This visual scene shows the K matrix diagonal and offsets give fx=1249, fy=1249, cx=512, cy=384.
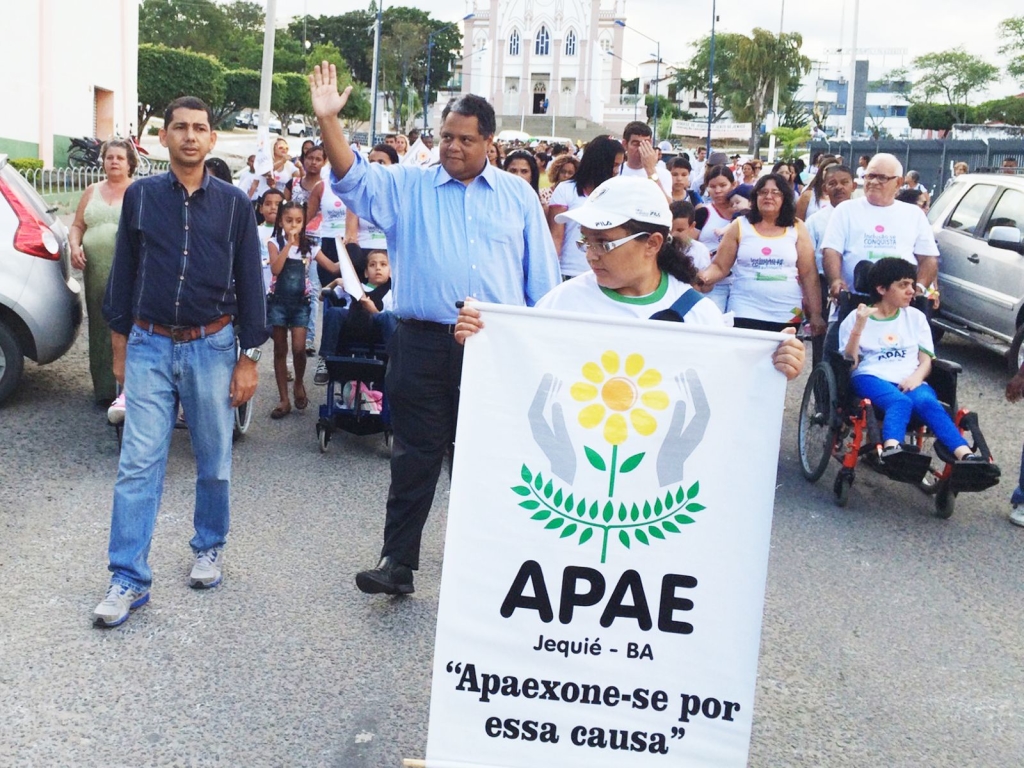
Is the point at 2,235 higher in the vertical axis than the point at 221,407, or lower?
higher

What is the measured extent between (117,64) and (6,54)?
7984 mm

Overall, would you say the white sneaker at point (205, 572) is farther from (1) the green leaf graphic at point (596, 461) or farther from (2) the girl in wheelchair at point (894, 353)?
(2) the girl in wheelchair at point (894, 353)

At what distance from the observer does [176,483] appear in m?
7.38

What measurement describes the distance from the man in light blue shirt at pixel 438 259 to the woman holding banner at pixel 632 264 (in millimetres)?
1143

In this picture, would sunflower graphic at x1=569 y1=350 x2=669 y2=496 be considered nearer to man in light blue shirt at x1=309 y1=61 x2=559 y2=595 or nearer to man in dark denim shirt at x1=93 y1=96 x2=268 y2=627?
man in light blue shirt at x1=309 y1=61 x2=559 y2=595

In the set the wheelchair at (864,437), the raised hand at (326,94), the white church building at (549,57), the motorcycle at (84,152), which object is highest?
the white church building at (549,57)

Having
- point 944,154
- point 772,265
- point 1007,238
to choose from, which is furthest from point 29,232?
point 944,154

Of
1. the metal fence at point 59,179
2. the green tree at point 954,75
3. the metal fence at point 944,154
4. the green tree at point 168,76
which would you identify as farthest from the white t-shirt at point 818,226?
the green tree at point 954,75

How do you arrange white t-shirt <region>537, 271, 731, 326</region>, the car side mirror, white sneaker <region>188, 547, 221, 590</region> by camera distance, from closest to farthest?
white t-shirt <region>537, 271, 731, 326</region> → white sneaker <region>188, 547, 221, 590</region> → the car side mirror

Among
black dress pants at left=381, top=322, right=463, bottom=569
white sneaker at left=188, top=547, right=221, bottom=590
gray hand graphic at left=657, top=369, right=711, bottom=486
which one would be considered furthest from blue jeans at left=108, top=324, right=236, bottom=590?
gray hand graphic at left=657, top=369, right=711, bottom=486

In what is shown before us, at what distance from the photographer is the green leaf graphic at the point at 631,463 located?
3.44 m

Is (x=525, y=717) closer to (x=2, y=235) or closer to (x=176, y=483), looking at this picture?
(x=176, y=483)

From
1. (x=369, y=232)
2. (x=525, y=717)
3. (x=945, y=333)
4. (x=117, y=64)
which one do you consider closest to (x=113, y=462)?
(x=369, y=232)

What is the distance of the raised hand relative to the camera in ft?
14.8
